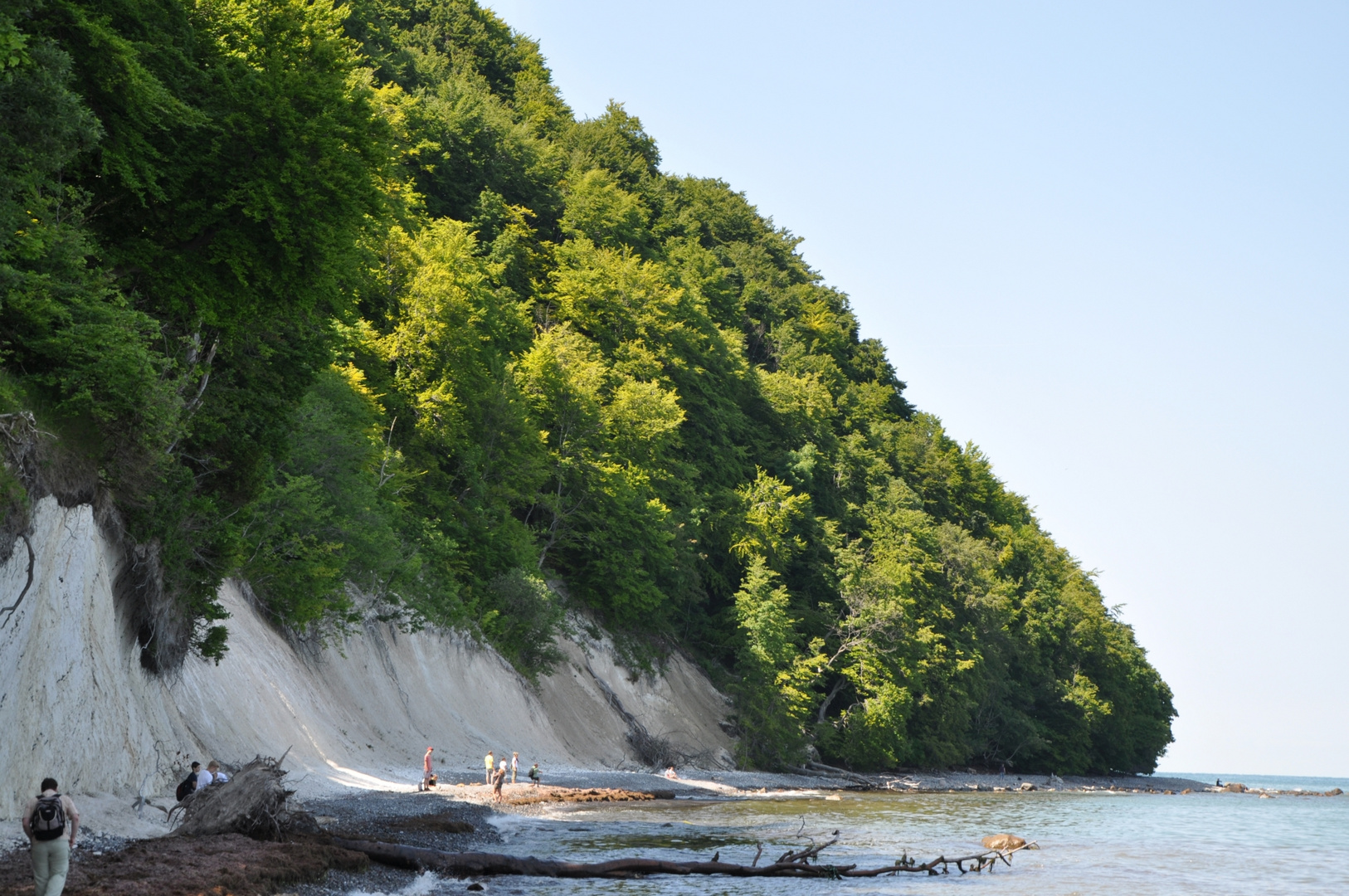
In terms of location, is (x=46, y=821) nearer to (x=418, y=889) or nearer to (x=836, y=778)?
(x=418, y=889)

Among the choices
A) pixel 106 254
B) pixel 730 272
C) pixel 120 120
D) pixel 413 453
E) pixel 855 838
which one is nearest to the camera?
pixel 120 120

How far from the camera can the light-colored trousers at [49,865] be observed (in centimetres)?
1084

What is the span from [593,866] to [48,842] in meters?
10.9

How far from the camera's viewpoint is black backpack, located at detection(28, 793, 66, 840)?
426 inches

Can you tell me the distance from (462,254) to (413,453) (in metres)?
8.99

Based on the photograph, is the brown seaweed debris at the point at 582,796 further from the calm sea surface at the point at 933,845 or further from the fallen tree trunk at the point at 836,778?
the fallen tree trunk at the point at 836,778

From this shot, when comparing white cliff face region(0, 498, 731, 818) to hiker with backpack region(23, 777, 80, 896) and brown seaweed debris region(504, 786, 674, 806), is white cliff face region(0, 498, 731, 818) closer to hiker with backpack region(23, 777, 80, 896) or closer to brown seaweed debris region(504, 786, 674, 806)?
brown seaweed debris region(504, 786, 674, 806)

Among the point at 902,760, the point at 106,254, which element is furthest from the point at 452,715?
the point at 902,760

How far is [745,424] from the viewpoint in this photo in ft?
247

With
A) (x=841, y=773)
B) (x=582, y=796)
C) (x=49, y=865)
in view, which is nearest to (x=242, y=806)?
(x=49, y=865)

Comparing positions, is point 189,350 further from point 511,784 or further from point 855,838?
point 855,838

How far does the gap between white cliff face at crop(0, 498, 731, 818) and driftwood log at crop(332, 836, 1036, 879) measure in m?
4.60

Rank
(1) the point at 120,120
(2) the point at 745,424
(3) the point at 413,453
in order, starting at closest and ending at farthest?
1. (1) the point at 120,120
2. (3) the point at 413,453
3. (2) the point at 745,424

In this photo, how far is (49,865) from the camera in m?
10.9
